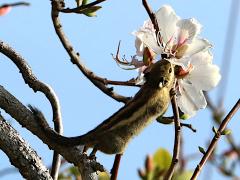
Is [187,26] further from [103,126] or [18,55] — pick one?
[18,55]

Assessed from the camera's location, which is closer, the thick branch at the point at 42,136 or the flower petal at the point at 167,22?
the thick branch at the point at 42,136

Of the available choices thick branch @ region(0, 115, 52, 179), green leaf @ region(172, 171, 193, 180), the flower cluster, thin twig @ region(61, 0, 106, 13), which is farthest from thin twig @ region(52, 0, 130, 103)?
green leaf @ region(172, 171, 193, 180)

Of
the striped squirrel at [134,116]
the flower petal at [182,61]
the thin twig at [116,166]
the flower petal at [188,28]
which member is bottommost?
the thin twig at [116,166]

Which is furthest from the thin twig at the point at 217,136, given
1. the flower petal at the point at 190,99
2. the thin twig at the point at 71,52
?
the thin twig at the point at 71,52

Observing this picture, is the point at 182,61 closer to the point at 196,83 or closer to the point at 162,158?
the point at 196,83

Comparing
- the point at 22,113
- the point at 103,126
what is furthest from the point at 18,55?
the point at 103,126

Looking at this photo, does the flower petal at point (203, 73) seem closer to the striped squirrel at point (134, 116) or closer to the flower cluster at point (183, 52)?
the flower cluster at point (183, 52)

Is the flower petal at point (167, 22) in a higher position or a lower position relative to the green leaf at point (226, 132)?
higher

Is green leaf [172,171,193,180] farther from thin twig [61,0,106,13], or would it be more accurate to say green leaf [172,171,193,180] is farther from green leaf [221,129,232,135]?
thin twig [61,0,106,13]
